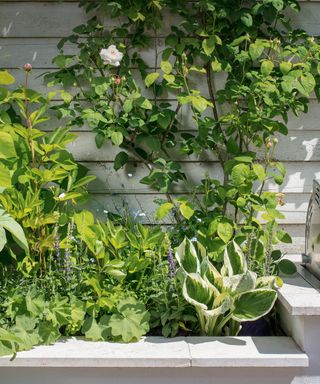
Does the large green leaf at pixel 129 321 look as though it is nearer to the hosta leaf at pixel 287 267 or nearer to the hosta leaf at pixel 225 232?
the hosta leaf at pixel 225 232

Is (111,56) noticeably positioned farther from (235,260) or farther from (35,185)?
(235,260)

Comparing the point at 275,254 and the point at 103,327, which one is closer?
the point at 103,327

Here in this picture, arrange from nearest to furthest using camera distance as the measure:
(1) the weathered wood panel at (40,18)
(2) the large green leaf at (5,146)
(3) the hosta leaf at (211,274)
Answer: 1. (2) the large green leaf at (5,146)
2. (3) the hosta leaf at (211,274)
3. (1) the weathered wood panel at (40,18)

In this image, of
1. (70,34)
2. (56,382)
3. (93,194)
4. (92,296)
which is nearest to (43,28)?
(70,34)

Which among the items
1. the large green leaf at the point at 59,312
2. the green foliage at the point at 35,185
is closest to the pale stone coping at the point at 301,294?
the large green leaf at the point at 59,312

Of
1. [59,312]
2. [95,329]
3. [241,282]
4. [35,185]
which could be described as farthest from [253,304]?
[35,185]

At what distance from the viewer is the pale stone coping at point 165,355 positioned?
2.20 metres

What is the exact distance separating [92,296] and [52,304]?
0.18 m

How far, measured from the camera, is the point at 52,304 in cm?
238

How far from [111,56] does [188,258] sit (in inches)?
41.7

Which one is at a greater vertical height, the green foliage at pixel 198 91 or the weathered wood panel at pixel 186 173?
the green foliage at pixel 198 91

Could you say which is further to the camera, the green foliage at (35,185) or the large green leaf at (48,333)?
the green foliage at (35,185)

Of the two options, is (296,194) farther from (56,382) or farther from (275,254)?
(56,382)

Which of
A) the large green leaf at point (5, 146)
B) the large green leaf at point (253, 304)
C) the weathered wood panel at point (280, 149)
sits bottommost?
the large green leaf at point (253, 304)
